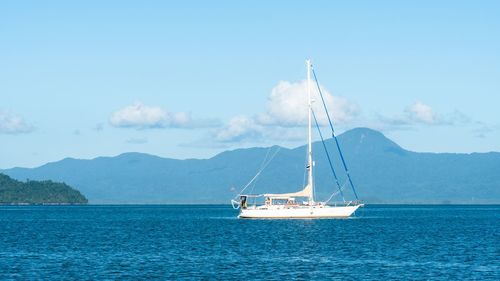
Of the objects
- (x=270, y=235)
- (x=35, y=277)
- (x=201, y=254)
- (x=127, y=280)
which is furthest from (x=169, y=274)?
(x=270, y=235)

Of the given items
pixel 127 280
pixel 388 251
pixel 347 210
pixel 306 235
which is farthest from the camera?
pixel 347 210

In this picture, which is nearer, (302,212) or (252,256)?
(252,256)

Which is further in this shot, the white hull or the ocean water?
the white hull

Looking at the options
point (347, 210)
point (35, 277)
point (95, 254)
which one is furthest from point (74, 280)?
point (347, 210)

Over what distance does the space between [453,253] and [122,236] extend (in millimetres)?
48280

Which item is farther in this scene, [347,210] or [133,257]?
[347,210]

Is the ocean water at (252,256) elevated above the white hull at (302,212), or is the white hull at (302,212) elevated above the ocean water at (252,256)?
the white hull at (302,212)

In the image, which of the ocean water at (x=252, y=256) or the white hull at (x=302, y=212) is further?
the white hull at (x=302, y=212)

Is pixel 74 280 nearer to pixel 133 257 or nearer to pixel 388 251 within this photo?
pixel 133 257

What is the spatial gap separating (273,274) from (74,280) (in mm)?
15222

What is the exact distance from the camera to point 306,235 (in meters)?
122

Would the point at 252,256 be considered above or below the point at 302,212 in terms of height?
below

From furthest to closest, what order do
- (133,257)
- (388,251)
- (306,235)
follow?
(306,235) < (388,251) < (133,257)

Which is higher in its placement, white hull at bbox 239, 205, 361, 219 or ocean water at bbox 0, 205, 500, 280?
white hull at bbox 239, 205, 361, 219
